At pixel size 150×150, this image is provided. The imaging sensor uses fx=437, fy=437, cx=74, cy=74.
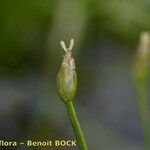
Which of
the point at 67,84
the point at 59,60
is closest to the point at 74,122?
the point at 67,84

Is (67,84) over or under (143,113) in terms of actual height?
over

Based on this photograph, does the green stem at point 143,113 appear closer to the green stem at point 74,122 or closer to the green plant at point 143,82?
the green plant at point 143,82

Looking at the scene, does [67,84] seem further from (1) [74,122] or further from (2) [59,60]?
(2) [59,60]

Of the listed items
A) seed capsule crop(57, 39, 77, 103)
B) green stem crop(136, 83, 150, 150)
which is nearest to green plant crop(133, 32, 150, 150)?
green stem crop(136, 83, 150, 150)

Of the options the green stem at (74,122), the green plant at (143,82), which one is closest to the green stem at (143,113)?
the green plant at (143,82)

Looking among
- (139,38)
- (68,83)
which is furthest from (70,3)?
(68,83)

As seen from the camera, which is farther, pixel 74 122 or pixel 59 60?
pixel 59 60

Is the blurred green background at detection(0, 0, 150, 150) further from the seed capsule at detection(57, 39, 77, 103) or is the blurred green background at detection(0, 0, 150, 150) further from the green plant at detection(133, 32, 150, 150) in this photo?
the seed capsule at detection(57, 39, 77, 103)
